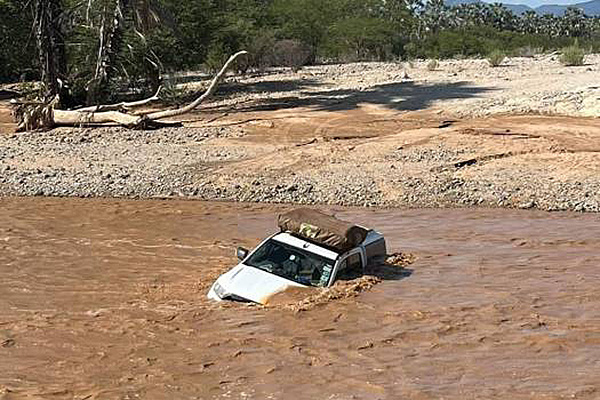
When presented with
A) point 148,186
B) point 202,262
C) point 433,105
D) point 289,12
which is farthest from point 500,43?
point 202,262

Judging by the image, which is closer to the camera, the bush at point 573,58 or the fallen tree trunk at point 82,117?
the fallen tree trunk at point 82,117

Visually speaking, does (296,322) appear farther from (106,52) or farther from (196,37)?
(196,37)

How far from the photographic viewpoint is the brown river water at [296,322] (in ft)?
27.8

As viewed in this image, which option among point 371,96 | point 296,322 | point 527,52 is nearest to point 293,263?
point 296,322

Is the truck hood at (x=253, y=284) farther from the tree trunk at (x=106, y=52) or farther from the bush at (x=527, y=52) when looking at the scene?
the bush at (x=527, y=52)

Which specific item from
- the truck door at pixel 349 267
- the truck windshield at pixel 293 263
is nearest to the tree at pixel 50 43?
the truck windshield at pixel 293 263

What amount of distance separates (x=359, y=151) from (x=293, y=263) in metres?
10.7

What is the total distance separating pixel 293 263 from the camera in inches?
430

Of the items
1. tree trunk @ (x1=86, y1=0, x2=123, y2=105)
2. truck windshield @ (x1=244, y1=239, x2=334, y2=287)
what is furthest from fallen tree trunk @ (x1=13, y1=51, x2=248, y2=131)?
truck windshield @ (x1=244, y1=239, x2=334, y2=287)

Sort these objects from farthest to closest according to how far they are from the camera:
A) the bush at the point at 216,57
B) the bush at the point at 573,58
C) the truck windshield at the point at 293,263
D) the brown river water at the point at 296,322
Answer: the bush at the point at 216,57
the bush at the point at 573,58
the truck windshield at the point at 293,263
the brown river water at the point at 296,322

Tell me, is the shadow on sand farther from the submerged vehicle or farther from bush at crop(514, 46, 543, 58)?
the submerged vehicle

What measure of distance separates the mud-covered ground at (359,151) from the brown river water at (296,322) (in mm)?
2626

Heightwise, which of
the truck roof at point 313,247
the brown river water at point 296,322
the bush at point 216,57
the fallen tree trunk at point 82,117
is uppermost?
the bush at point 216,57

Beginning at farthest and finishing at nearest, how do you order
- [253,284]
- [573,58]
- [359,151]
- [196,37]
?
[196,37], [573,58], [359,151], [253,284]
